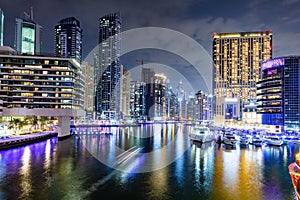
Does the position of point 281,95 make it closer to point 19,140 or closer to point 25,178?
point 19,140

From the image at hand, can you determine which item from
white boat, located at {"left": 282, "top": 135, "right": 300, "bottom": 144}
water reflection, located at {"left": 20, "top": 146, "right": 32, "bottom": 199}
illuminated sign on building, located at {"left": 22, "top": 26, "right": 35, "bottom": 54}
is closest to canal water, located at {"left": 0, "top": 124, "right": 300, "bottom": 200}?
water reflection, located at {"left": 20, "top": 146, "right": 32, "bottom": 199}

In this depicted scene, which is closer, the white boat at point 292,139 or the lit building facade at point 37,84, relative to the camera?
the white boat at point 292,139

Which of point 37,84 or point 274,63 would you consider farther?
point 274,63

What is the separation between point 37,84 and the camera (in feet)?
185

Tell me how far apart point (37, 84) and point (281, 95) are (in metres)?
60.8

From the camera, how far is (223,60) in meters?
182

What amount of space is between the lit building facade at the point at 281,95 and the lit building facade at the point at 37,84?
5299 centimetres

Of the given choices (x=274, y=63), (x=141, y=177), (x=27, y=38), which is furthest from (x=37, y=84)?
(x=27, y=38)

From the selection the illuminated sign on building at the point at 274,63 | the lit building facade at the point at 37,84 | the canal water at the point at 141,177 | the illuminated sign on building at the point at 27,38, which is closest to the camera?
the canal water at the point at 141,177

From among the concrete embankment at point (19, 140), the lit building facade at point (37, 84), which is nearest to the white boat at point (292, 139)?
the lit building facade at point (37, 84)

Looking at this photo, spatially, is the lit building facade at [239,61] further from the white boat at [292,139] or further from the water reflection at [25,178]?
the water reflection at [25,178]

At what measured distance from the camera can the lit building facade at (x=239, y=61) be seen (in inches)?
6506

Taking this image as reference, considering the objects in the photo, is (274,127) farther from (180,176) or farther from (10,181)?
(10,181)

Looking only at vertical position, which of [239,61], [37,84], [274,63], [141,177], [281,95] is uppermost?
[239,61]
